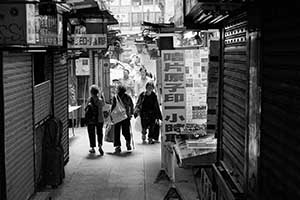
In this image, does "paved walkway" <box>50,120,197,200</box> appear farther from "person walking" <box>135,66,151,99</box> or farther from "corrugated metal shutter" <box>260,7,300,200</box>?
"person walking" <box>135,66,151,99</box>

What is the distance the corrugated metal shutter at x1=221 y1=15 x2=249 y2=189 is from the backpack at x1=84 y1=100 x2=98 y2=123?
26.6 ft

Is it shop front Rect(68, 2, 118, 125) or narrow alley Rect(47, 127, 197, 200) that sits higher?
shop front Rect(68, 2, 118, 125)

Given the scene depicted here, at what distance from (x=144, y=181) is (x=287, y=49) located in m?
8.71

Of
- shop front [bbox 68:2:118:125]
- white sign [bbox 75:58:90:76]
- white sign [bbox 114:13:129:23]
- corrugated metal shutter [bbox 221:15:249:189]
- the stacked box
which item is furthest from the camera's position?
white sign [bbox 114:13:129:23]

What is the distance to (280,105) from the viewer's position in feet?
13.9

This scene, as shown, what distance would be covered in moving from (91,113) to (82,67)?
7.03m

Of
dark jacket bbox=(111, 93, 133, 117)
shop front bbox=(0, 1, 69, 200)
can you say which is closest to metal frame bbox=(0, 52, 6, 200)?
shop front bbox=(0, 1, 69, 200)

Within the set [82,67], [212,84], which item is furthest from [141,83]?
[212,84]

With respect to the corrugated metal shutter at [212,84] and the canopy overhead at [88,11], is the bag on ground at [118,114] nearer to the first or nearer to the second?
the canopy overhead at [88,11]

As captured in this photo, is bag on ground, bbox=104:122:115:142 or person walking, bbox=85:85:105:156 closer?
person walking, bbox=85:85:105:156

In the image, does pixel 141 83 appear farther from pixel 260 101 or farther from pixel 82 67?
pixel 260 101

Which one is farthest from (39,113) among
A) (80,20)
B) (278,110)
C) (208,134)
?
(278,110)

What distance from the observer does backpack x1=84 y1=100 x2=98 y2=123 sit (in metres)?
15.5

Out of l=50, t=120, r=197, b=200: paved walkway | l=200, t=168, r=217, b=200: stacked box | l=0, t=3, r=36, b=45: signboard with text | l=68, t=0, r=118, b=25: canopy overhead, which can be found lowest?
l=50, t=120, r=197, b=200: paved walkway
